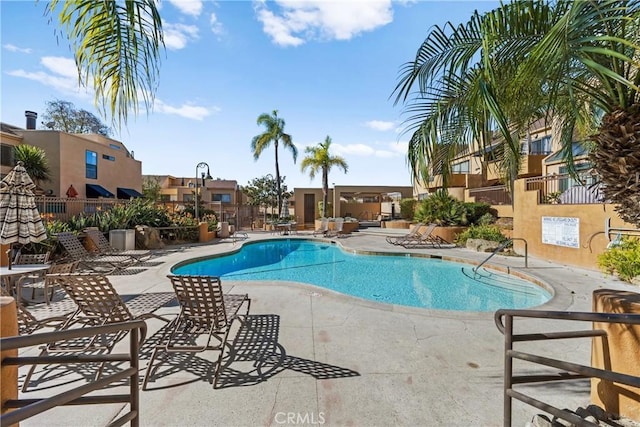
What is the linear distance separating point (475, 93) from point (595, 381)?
270 centimetres

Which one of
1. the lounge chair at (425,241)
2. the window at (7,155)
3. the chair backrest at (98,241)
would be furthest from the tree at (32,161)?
the lounge chair at (425,241)

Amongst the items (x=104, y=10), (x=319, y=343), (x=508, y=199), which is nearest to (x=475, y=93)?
(x=104, y=10)

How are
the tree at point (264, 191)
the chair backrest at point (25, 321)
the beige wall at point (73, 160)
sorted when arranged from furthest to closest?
the tree at point (264, 191) < the beige wall at point (73, 160) < the chair backrest at point (25, 321)

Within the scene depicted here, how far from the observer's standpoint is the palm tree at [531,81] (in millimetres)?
2498

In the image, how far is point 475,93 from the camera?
2775 mm

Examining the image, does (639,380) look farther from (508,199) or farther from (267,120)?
(267,120)

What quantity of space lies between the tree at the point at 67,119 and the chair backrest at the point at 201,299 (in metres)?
36.5

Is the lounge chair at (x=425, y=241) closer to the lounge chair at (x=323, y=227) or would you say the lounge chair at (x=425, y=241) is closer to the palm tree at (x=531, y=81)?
the lounge chair at (x=323, y=227)

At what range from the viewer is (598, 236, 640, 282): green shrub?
7.07m

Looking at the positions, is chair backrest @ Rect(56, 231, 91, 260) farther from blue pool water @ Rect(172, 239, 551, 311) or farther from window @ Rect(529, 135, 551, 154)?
window @ Rect(529, 135, 551, 154)

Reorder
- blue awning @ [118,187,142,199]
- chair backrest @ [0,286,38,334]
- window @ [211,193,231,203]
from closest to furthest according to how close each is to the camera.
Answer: chair backrest @ [0,286,38,334] < blue awning @ [118,187,142,199] < window @ [211,193,231,203]

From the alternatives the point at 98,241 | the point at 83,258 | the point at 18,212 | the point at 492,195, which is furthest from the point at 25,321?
→ the point at 492,195

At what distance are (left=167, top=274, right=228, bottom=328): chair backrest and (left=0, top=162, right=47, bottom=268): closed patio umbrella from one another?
3.86 metres

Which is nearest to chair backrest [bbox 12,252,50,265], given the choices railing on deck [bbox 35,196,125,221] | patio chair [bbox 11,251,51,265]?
patio chair [bbox 11,251,51,265]
